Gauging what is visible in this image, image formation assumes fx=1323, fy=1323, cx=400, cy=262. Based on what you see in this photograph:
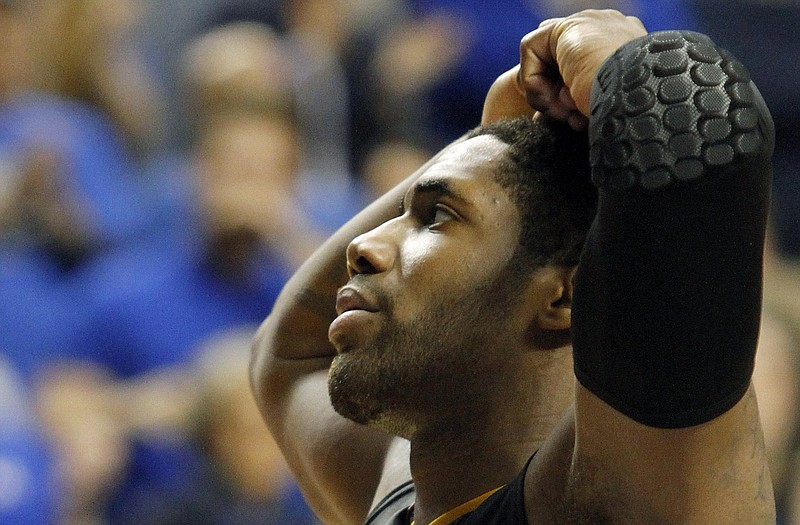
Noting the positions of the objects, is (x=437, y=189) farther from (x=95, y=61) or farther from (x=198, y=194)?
(x=95, y=61)

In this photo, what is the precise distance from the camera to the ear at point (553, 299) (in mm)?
1880

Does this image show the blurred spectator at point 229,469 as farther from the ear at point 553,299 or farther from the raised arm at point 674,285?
the raised arm at point 674,285

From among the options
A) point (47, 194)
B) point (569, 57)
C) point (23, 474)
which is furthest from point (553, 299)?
point (47, 194)

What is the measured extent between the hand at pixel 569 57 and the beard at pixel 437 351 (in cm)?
25

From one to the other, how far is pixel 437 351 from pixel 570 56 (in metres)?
0.47

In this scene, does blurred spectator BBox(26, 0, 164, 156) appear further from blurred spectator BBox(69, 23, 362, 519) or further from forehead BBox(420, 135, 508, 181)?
forehead BBox(420, 135, 508, 181)

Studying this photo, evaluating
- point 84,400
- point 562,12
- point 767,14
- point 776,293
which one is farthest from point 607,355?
point 767,14

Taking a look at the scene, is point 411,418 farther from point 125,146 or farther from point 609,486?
point 125,146

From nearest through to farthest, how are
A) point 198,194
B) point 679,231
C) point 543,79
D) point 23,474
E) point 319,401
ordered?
1. point 679,231
2. point 543,79
3. point 319,401
4. point 23,474
5. point 198,194

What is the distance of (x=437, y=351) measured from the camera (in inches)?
74.3

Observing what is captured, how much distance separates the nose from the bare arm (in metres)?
0.32

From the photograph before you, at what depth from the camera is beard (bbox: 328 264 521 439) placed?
1.89 m

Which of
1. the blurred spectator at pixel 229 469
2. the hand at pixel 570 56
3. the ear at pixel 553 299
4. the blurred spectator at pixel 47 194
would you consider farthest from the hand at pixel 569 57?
the blurred spectator at pixel 47 194

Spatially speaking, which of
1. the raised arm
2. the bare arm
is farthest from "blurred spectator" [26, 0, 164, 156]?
the raised arm
